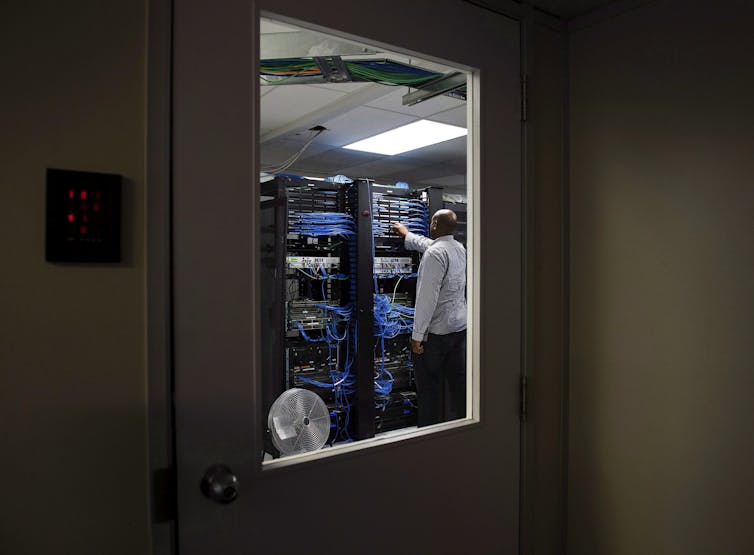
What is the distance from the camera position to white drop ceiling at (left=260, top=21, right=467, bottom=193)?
3.09 meters

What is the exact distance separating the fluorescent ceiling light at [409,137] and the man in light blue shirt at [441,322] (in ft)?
5.40

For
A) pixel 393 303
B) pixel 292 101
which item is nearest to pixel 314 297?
pixel 393 303

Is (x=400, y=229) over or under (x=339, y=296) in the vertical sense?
over

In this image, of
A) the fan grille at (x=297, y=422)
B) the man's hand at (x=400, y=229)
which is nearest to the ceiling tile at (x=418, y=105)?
the man's hand at (x=400, y=229)

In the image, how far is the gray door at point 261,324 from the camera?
2.95 ft

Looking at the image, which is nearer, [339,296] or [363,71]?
[363,71]

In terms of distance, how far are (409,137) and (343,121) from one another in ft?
2.63
